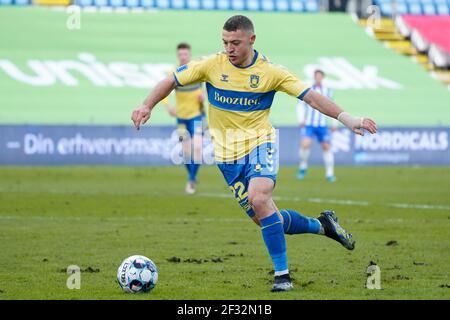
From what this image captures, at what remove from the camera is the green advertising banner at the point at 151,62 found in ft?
93.8

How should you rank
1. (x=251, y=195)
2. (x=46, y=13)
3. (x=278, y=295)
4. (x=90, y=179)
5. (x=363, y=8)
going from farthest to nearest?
(x=363, y=8) < (x=46, y=13) < (x=90, y=179) < (x=251, y=195) < (x=278, y=295)

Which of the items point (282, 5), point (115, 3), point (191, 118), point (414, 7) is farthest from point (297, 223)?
point (414, 7)

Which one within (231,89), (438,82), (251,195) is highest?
(438,82)

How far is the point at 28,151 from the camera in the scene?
2394 cm

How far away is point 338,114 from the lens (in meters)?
7.71

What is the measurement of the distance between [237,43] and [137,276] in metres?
1.98

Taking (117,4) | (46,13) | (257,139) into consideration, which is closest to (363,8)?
(117,4)

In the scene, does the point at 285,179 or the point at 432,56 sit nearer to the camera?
the point at 285,179

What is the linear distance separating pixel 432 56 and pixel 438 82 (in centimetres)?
179

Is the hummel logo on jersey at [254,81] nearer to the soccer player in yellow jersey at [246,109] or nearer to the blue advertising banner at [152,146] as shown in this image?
the soccer player in yellow jersey at [246,109]

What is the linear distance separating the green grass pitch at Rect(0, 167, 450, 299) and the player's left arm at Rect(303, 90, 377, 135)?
126 centimetres

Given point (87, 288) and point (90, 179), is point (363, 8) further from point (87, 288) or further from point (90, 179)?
point (87, 288)

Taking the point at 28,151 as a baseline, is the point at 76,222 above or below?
below

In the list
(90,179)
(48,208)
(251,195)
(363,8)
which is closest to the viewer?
(251,195)
